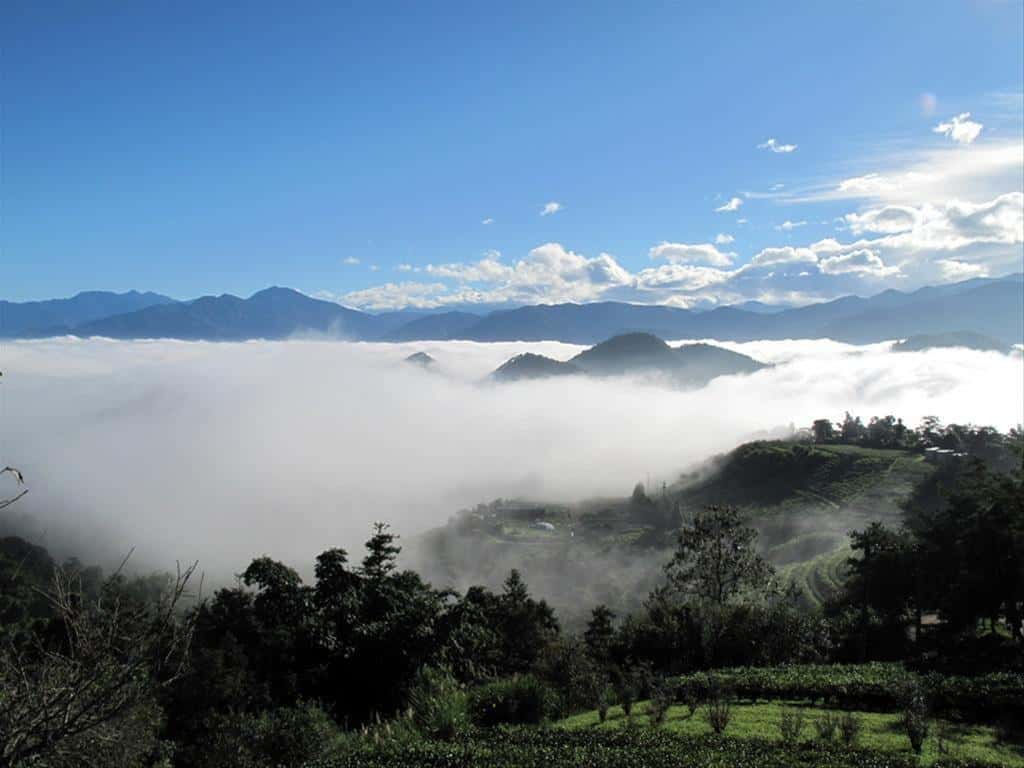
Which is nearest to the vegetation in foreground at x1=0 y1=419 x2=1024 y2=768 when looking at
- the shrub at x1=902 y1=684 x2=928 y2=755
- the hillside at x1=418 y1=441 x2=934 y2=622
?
the shrub at x1=902 y1=684 x2=928 y2=755

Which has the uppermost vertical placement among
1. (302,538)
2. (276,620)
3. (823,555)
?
(276,620)

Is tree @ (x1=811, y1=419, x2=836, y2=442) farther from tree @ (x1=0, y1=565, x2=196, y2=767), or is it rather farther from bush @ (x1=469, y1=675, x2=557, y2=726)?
tree @ (x1=0, y1=565, x2=196, y2=767)

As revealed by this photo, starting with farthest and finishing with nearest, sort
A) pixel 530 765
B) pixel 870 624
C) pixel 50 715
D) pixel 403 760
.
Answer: pixel 870 624 < pixel 403 760 < pixel 530 765 < pixel 50 715

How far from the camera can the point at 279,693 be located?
81.1 ft

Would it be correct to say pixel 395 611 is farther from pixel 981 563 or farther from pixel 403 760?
pixel 981 563

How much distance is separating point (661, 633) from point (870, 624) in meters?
16.7

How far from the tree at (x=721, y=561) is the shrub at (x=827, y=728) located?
1893cm

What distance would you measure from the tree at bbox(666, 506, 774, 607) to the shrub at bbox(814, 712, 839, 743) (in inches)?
745

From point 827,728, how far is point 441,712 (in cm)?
768

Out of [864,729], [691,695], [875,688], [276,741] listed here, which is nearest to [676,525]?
[875,688]

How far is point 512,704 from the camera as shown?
1600cm

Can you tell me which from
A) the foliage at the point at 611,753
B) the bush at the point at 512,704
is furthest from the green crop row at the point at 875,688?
the bush at the point at 512,704

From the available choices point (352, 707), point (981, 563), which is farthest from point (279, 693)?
point (981, 563)

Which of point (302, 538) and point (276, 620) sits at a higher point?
point (276, 620)
